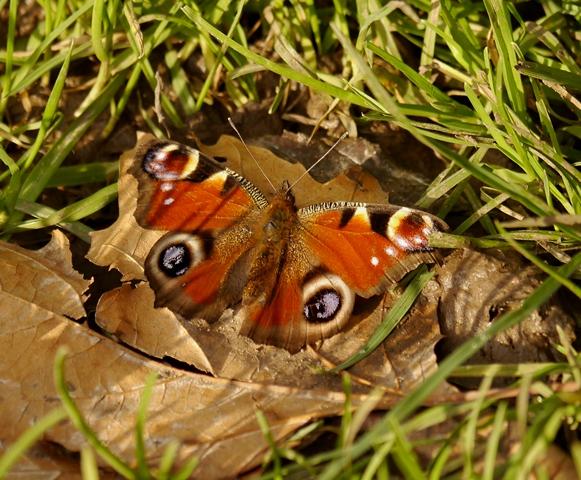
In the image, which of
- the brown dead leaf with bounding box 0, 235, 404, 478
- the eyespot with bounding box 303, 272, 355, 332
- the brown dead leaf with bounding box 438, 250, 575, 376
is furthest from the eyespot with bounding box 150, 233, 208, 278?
the brown dead leaf with bounding box 438, 250, 575, 376

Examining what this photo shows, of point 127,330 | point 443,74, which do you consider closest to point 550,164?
point 443,74

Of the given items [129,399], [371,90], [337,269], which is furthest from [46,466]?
[371,90]

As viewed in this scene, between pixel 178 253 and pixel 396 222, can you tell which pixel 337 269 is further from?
pixel 178 253

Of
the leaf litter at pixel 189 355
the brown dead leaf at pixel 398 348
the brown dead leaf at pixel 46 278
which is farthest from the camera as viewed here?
the brown dead leaf at pixel 46 278

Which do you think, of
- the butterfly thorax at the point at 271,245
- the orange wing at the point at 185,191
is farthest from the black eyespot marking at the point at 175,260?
the butterfly thorax at the point at 271,245

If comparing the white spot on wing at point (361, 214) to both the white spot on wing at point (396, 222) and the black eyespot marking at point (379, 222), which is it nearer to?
the black eyespot marking at point (379, 222)

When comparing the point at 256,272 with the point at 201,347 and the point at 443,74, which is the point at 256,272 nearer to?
the point at 201,347
